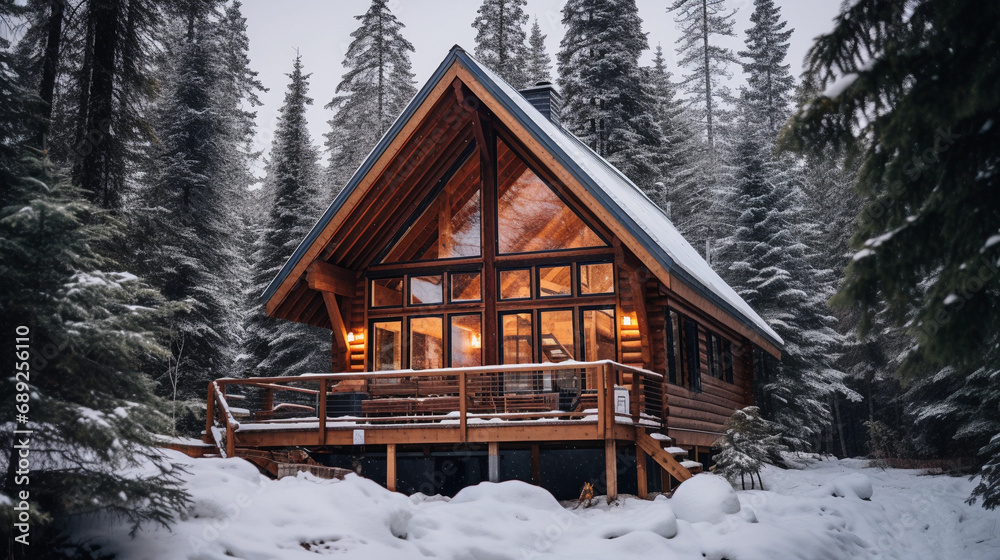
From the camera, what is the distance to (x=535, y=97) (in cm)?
2008

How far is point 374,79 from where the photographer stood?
36.0 metres

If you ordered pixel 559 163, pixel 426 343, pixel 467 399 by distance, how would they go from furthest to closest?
pixel 426 343, pixel 559 163, pixel 467 399

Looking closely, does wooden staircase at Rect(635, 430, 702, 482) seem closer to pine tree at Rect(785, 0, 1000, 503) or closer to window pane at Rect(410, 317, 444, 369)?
window pane at Rect(410, 317, 444, 369)

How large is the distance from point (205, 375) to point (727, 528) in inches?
671

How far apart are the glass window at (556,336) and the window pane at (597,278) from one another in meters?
0.56

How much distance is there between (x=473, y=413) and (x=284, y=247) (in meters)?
16.3

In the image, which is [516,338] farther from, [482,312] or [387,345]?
[387,345]

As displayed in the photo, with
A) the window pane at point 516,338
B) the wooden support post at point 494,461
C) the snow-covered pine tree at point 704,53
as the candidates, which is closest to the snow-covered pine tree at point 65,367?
the wooden support post at point 494,461

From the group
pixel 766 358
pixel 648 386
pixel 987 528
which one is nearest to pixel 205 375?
pixel 648 386

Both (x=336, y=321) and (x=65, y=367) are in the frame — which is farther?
(x=336, y=321)

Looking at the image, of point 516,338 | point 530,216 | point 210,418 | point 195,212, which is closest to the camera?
point 210,418

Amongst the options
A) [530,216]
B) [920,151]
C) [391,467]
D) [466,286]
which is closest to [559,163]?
[530,216]

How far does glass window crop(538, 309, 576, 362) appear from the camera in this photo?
14.8 metres

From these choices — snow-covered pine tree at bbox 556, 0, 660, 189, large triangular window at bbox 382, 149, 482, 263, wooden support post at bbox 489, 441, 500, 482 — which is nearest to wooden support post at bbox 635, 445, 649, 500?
wooden support post at bbox 489, 441, 500, 482
